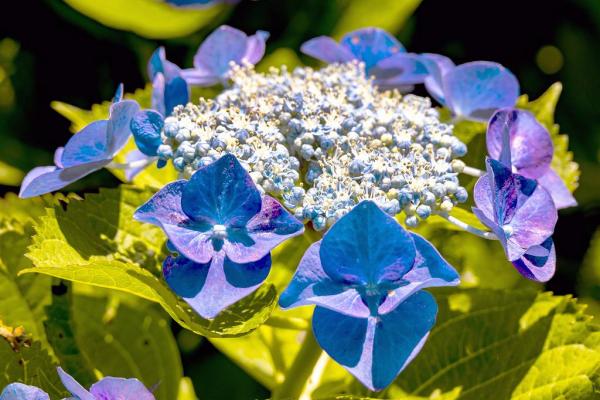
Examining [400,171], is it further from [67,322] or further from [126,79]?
[126,79]

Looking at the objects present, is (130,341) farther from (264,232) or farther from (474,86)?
(474,86)

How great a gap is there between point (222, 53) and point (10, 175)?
0.68 meters

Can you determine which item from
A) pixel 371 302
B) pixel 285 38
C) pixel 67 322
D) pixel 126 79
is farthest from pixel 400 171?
pixel 126 79

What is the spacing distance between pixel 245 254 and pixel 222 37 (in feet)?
1.83

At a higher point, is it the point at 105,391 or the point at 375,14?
the point at 375,14

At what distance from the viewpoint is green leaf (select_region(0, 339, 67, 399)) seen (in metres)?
1.26

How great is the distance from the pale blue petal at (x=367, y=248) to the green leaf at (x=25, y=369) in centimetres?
51

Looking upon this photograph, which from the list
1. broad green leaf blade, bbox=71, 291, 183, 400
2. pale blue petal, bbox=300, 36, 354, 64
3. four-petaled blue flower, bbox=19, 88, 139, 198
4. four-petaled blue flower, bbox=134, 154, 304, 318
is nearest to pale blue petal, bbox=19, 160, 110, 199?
four-petaled blue flower, bbox=19, 88, 139, 198

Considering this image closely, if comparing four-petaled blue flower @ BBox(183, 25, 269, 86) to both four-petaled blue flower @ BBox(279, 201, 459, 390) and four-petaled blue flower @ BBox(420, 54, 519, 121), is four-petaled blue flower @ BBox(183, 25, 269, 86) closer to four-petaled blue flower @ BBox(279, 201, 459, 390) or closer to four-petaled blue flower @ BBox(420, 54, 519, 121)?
four-petaled blue flower @ BBox(420, 54, 519, 121)

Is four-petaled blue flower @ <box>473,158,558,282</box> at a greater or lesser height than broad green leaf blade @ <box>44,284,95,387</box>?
greater

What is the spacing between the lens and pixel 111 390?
1.05 m

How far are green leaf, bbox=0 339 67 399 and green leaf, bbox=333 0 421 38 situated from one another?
1.05 metres

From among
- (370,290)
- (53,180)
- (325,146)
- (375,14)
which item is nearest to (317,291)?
(370,290)

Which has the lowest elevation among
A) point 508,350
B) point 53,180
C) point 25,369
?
point 25,369
